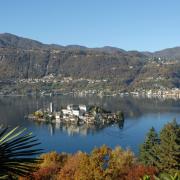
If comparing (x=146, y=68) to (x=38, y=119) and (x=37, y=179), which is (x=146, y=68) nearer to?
(x=38, y=119)

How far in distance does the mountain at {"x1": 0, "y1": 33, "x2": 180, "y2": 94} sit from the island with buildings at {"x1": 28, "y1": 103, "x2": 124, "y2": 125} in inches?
1766

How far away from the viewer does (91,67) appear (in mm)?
106312

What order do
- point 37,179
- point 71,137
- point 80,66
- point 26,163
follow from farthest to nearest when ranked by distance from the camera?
point 80,66 → point 71,137 → point 37,179 → point 26,163

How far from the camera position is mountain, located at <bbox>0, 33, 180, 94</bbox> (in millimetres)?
87625

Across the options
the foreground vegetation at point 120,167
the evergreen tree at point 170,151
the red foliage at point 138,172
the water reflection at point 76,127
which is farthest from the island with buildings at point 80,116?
the red foliage at point 138,172

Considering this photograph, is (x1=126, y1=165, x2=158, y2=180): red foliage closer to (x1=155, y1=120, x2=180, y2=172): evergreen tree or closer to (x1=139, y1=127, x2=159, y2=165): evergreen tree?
(x1=155, y1=120, x2=180, y2=172): evergreen tree

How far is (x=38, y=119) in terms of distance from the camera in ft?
110

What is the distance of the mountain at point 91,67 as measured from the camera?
8762cm

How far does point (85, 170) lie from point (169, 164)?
6.03 ft

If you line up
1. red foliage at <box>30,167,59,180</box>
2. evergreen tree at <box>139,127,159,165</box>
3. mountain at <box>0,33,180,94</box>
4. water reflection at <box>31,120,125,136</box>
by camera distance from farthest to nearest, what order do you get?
mountain at <box>0,33,180,94</box>
water reflection at <box>31,120,125,136</box>
evergreen tree at <box>139,127,159,165</box>
red foliage at <box>30,167,59,180</box>

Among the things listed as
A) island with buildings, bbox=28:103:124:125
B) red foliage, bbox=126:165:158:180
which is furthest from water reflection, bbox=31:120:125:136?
red foliage, bbox=126:165:158:180

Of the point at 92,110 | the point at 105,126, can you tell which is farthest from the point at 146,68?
the point at 105,126

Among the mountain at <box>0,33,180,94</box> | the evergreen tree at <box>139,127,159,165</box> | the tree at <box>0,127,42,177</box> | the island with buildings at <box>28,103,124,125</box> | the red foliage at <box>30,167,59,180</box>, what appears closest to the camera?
the tree at <box>0,127,42,177</box>

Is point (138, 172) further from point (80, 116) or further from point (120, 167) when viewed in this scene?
→ point (80, 116)
